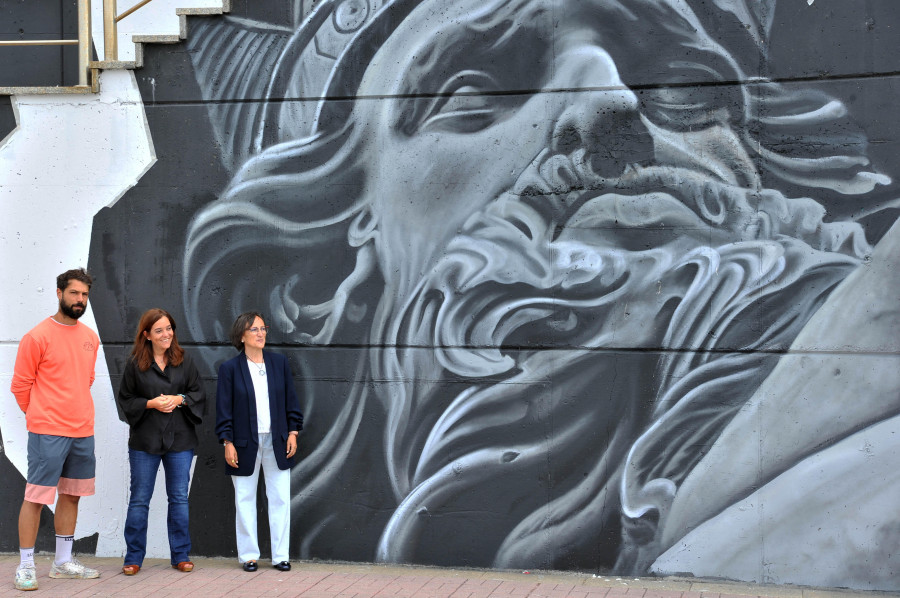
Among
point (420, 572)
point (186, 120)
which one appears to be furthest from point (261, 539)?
point (186, 120)

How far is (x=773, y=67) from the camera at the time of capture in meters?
5.96

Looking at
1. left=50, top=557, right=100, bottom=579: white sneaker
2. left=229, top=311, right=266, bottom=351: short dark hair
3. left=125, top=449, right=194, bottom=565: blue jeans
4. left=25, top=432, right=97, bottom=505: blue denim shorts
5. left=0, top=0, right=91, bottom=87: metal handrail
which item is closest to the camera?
left=25, top=432, right=97, bottom=505: blue denim shorts

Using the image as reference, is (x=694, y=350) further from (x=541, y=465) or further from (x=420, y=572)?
(x=420, y=572)

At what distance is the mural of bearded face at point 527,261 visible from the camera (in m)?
5.99

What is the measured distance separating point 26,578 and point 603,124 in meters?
4.50

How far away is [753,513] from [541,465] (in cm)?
133

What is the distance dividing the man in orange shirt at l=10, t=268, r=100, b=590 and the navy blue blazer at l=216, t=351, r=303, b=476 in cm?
83

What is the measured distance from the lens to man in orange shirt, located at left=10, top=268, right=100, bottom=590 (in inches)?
230

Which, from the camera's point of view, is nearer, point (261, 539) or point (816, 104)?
point (816, 104)

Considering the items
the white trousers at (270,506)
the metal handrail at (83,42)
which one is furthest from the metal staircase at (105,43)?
the white trousers at (270,506)

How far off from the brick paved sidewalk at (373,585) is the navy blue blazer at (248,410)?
70 cm

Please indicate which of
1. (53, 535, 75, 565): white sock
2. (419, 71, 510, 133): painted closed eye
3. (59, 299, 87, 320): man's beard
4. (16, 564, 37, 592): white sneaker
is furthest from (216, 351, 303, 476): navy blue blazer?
(419, 71, 510, 133): painted closed eye

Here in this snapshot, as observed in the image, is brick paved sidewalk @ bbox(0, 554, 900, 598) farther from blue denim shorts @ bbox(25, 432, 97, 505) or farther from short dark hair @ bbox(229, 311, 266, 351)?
short dark hair @ bbox(229, 311, 266, 351)

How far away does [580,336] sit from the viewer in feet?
20.2
